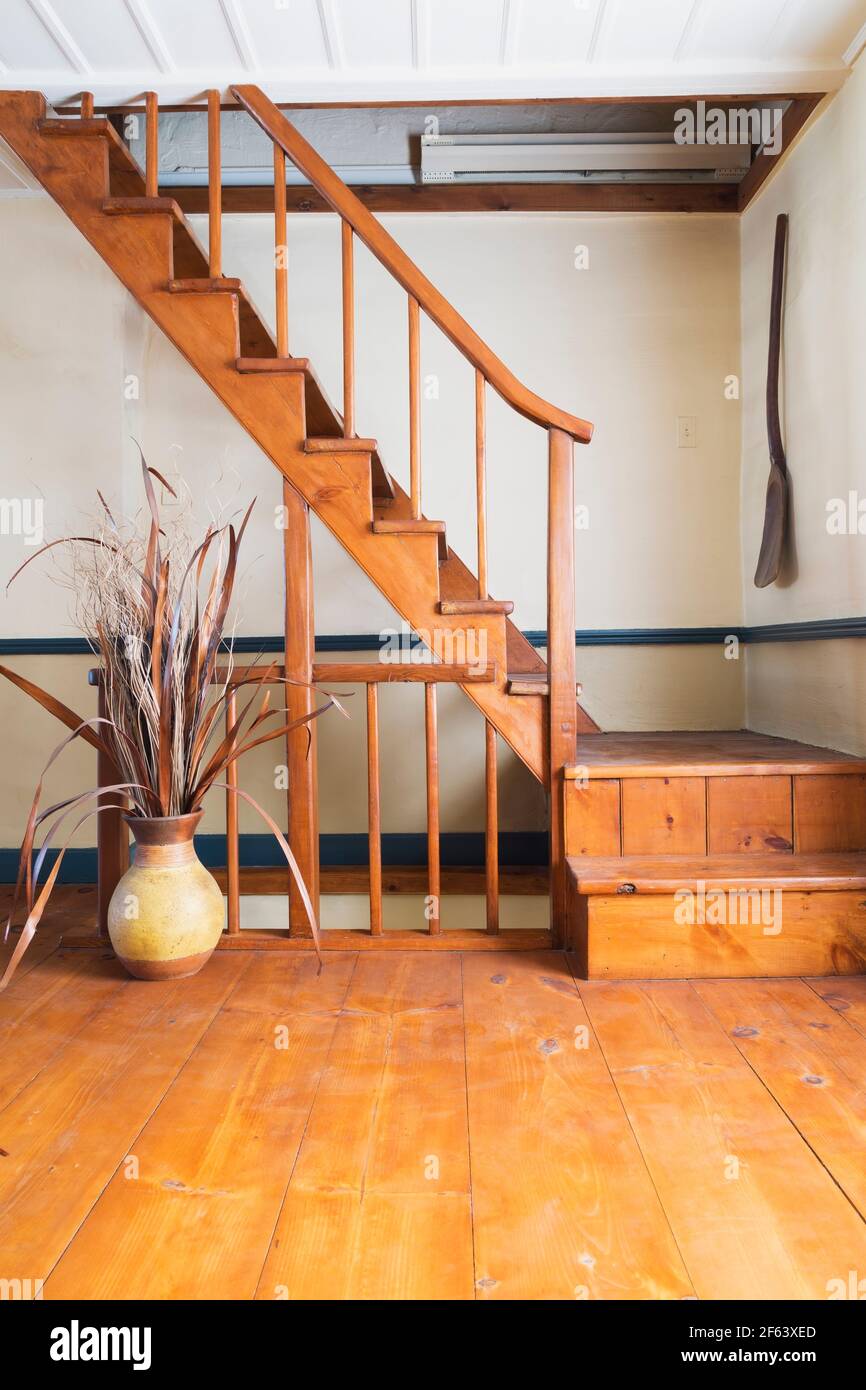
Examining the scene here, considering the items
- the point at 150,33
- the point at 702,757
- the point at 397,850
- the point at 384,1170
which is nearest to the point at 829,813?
the point at 702,757

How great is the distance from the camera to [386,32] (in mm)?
2432

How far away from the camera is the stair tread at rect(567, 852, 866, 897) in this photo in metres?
2.19

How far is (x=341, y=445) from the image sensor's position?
2.46 meters

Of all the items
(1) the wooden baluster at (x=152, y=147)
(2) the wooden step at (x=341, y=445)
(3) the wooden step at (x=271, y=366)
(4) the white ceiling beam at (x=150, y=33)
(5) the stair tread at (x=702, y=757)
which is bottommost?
(5) the stair tread at (x=702, y=757)

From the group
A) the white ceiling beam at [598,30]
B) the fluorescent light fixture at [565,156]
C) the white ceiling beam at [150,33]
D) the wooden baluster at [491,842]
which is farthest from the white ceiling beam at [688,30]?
the wooden baluster at [491,842]

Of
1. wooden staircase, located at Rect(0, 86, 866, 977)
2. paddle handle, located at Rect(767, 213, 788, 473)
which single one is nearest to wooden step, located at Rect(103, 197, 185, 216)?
wooden staircase, located at Rect(0, 86, 866, 977)

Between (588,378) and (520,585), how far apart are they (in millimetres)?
819

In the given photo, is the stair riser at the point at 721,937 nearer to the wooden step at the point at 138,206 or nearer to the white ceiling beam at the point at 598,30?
the wooden step at the point at 138,206

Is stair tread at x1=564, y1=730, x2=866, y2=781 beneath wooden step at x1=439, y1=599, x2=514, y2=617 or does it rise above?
beneath

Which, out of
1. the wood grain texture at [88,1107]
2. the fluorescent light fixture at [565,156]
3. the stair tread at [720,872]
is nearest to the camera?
the wood grain texture at [88,1107]

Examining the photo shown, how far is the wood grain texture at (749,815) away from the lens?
2.44m

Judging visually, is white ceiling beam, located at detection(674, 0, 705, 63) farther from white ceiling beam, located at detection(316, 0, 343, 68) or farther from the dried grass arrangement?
the dried grass arrangement

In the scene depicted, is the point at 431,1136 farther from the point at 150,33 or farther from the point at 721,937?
the point at 150,33

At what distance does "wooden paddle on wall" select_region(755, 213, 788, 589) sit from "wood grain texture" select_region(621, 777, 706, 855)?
102 cm
